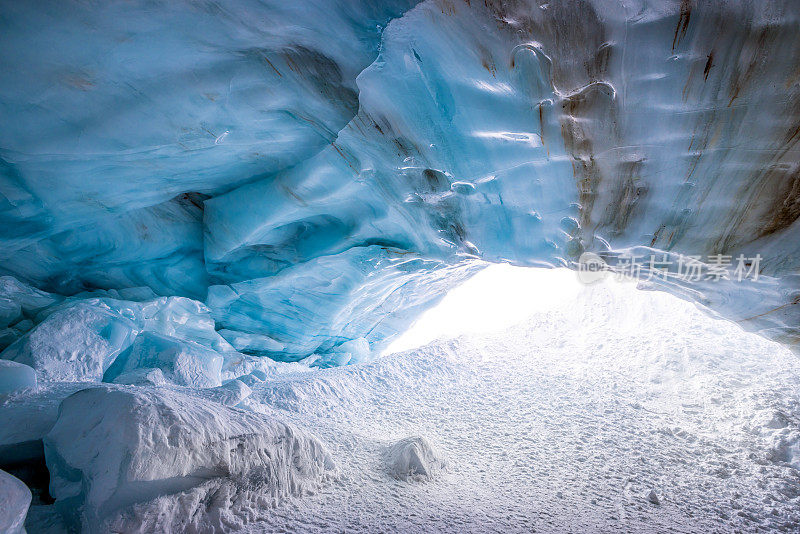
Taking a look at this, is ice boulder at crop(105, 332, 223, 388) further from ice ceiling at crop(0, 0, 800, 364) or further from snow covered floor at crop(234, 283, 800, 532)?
snow covered floor at crop(234, 283, 800, 532)

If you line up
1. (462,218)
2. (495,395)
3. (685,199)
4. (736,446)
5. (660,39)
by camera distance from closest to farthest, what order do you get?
(660,39) < (685,199) < (736,446) < (462,218) < (495,395)

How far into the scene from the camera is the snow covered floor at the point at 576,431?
2.36 meters

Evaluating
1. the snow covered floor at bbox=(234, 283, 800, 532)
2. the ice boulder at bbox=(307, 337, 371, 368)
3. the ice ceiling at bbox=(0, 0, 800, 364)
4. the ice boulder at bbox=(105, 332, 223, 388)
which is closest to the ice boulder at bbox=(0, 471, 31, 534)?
the snow covered floor at bbox=(234, 283, 800, 532)

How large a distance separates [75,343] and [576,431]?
209 inches

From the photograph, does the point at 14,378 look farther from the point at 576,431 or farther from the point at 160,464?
the point at 576,431

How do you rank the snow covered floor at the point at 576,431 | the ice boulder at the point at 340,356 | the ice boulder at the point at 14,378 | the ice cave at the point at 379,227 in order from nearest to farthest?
the ice cave at the point at 379,227
the snow covered floor at the point at 576,431
the ice boulder at the point at 14,378
the ice boulder at the point at 340,356

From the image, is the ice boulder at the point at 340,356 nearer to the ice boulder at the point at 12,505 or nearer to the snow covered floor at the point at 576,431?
the snow covered floor at the point at 576,431

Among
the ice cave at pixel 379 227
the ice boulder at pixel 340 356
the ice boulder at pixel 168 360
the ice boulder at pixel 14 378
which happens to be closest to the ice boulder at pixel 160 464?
the ice cave at pixel 379 227

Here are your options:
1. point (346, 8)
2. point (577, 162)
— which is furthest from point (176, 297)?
point (577, 162)

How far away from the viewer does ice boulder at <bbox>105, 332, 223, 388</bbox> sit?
4.29m

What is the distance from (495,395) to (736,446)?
2.68 m

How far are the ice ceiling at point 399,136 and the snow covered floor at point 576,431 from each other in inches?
49.6

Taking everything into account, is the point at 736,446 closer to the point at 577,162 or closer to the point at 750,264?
the point at 750,264

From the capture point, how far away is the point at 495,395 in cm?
550
